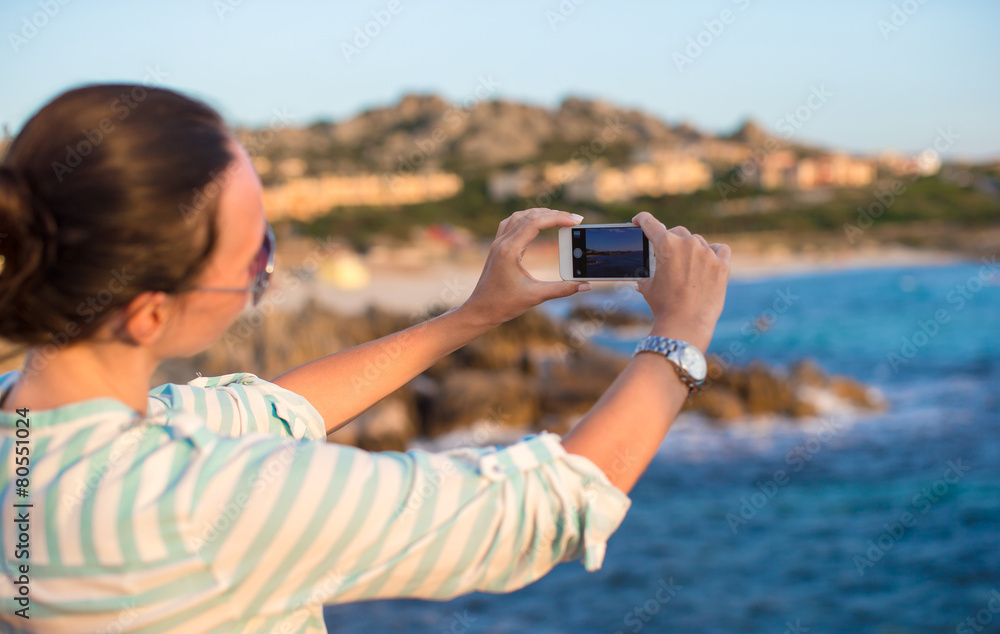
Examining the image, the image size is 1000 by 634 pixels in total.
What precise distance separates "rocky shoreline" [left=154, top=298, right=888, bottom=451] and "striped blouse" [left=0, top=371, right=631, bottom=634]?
8362 millimetres

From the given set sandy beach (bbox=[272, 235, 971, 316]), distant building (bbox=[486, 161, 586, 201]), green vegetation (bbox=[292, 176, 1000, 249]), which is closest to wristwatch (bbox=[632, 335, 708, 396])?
sandy beach (bbox=[272, 235, 971, 316])

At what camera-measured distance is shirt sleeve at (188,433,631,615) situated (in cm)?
93

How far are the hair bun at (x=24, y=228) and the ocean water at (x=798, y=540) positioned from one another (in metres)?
5.89

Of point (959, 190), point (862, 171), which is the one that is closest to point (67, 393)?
point (959, 190)

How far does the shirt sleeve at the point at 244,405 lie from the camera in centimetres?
134

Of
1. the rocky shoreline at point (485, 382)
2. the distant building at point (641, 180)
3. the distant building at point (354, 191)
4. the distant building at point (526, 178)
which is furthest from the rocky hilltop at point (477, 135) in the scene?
the rocky shoreline at point (485, 382)

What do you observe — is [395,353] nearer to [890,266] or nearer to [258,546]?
[258,546]

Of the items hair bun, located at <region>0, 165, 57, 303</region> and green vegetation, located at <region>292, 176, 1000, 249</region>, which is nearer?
hair bun, located at <region>0, 165, 57, 303</region>

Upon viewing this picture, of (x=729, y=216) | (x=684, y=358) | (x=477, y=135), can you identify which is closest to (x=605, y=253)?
(x=684, y=358)

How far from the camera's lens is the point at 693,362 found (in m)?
1.06

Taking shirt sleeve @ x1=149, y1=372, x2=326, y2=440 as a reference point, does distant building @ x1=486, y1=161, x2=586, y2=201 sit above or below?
below

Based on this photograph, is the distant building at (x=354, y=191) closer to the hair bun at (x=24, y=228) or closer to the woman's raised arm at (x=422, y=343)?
the woman's raised arm at (x=422, y=343)

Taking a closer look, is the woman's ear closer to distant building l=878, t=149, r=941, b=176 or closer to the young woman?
the young woman

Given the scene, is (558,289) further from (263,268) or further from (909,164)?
(909,164)
